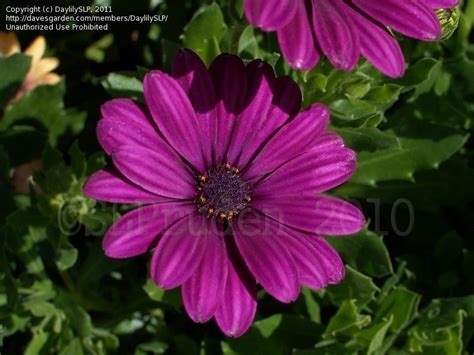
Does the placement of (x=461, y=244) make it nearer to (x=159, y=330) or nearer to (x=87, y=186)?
(x=159, y=330)

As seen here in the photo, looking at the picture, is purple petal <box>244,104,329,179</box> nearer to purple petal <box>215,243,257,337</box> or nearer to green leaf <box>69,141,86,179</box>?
purple petal <box>215,243,257,337</box>

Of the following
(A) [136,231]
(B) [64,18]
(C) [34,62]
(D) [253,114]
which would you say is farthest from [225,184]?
(B) [64,18]

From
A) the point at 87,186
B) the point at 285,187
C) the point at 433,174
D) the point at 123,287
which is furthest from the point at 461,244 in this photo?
the point at 87,186

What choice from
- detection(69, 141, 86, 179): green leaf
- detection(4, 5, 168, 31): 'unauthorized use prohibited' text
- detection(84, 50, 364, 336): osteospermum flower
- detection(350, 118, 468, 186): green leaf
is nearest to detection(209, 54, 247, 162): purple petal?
detection(84, 50, 364, 336): osteospermum flower

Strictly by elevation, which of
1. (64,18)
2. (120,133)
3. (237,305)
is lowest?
(237,305)

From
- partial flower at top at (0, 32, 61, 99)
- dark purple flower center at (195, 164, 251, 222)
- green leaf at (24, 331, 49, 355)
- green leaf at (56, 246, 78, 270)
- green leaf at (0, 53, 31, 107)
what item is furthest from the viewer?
partial flower at top at (0, 32, 61, 99)

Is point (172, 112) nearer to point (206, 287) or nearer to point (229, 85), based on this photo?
point (229, 85)
